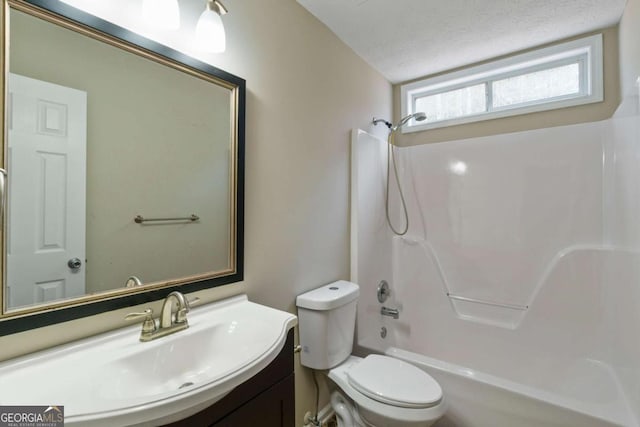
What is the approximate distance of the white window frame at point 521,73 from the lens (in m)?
1.93

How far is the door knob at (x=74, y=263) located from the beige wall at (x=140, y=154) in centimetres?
3

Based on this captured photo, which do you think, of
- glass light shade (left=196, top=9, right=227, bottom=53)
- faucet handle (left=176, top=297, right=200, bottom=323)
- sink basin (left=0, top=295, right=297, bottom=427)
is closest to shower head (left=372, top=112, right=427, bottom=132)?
glass light shade (left=196, top=9, right=227, bottom=53)

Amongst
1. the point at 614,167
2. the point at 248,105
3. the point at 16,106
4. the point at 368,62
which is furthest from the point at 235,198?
the point at 614,167

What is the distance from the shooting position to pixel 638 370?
129 cm

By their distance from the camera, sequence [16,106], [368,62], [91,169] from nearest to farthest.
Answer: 1. [16,106]
2. [91,169]
3. [368,62]

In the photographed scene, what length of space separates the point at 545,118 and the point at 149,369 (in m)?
2.69

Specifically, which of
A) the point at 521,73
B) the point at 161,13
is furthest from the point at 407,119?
the point at 161,13

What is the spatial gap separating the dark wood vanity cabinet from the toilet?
46 centimetres

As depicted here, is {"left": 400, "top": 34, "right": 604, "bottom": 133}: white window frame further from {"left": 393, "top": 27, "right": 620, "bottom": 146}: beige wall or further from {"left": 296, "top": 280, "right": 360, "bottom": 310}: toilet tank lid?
{"left": 296, "top": 280, "right": 360, "bottom": 310}: toilet tank lid

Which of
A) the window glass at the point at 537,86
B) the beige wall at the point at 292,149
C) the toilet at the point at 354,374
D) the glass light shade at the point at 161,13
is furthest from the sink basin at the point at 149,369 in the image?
the window glass at the point at 537,86

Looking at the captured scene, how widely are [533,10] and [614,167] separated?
1055 mm

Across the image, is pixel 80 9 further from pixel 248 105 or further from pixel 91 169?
pixel 248 105

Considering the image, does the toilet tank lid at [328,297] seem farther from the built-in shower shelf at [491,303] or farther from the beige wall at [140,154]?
the built-in shower shelf at [491,303]

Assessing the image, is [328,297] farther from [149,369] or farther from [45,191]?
[45,191]
